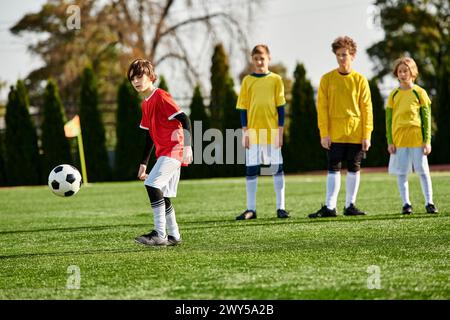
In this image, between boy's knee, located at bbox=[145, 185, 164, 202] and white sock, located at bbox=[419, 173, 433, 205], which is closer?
boy's knee, located at bbox=[145, 185, 164, 202]

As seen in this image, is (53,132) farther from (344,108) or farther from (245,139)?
(344,108)

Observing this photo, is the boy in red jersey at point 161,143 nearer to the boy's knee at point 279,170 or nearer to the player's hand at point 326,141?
the player's hand at point 326,141

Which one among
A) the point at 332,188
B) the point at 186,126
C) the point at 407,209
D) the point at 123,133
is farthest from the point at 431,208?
the point at 123,133

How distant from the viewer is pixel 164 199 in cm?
692

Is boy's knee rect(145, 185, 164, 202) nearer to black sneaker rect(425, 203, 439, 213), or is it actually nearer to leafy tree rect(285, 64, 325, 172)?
black sneaker rect(425, 203, 439, 213)

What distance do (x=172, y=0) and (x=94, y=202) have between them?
76.4 feet

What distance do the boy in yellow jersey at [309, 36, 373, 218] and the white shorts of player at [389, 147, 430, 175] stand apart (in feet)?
1.40

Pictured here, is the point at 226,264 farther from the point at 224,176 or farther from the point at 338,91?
the point at 224,176

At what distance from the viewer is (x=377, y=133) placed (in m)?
24.6

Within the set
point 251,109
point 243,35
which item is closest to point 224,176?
point 243,35

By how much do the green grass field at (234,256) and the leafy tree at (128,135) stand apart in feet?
47.0

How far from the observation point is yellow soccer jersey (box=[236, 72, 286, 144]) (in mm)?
9305

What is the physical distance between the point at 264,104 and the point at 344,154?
108 cm

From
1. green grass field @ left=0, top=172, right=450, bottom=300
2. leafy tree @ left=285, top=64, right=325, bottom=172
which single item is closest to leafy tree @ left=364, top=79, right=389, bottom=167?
leafy tree @ left=285, top=64, right=325, bottom=172
